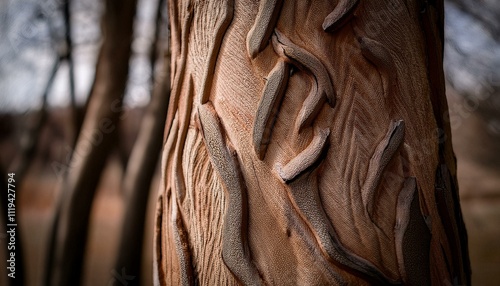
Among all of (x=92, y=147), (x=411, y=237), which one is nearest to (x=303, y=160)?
(x=411, y=237)

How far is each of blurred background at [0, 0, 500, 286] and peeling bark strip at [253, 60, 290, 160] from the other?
51.4 inches

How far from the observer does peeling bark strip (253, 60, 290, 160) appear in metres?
0.58

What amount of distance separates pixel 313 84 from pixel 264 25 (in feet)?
0.34

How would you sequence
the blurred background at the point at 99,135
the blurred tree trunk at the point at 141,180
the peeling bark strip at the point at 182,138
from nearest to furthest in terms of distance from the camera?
the peeling bark strip at the point at 182,138, the blurred background at the point at 99,135, the blurred tree trunk at the point at 141,180

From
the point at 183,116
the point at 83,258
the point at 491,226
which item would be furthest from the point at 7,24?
the point at 491,226

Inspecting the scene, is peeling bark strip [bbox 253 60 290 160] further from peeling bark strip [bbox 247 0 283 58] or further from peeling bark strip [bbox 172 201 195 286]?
peeling bark strip [bbox 172 201 195 286]

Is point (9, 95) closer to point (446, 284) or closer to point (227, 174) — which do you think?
point (227, 174)

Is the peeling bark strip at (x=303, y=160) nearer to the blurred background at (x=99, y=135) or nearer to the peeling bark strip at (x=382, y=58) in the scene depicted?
the peeling bark strip at (x=382, y=58)

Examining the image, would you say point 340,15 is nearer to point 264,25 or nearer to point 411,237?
point 264,25

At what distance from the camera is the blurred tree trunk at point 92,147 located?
6.24ft

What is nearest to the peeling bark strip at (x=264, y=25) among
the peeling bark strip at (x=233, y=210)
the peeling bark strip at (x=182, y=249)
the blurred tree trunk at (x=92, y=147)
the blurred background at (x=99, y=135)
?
the peeling bark strip at (x=233, y=210)

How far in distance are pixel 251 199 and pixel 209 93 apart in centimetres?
17

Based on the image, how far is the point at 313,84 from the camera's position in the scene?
58 cm

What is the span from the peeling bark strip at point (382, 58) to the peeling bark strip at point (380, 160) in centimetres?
6
